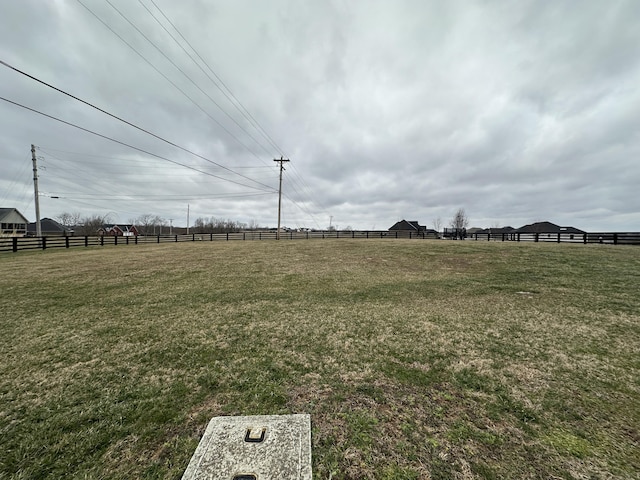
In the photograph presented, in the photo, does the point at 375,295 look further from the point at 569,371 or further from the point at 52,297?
the point at 52,297

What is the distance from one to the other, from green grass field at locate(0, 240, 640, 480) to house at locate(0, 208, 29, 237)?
70440 millimetres

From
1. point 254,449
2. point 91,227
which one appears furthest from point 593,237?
point 91,227

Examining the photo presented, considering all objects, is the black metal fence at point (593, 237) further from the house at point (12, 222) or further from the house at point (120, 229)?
the house at point (120, 229)

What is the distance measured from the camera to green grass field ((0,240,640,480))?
189 centimetres

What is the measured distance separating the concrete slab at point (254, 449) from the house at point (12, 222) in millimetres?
74507

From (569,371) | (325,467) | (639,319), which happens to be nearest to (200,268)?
(325,467)

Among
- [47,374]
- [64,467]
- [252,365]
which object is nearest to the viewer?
[64,467]

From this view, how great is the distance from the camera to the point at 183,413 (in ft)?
7.65

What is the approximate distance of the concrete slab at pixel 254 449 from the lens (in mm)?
1722

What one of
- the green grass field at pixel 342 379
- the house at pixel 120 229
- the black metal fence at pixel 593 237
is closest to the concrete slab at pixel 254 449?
the green grass field at pixel 342 379

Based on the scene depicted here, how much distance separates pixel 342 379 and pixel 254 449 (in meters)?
1.24

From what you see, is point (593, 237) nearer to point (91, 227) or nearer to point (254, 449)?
point (254, 449)

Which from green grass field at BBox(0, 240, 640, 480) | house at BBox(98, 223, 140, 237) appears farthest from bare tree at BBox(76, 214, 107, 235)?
green grass field at BBox(0, 240, 640, 480)

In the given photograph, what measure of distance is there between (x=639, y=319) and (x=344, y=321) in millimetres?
5290
